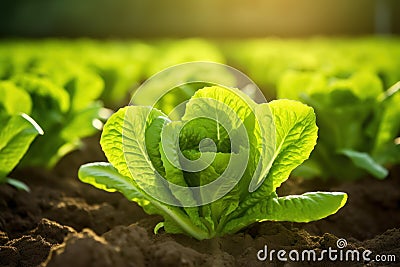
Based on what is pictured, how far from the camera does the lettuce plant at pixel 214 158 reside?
2773mm

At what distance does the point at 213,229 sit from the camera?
2.89 m

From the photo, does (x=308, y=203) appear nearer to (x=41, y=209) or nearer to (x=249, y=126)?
(x=249, y=126)

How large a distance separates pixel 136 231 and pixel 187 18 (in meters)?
36.4

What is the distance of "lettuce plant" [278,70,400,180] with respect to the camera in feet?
14.3

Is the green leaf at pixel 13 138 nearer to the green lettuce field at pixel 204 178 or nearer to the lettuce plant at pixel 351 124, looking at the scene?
the green lettuce field at pixel 204 178

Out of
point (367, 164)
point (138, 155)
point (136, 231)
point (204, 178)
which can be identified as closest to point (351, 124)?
point (367, 164)

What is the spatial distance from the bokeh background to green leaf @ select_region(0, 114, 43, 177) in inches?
1261

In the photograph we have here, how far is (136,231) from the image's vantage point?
252cm

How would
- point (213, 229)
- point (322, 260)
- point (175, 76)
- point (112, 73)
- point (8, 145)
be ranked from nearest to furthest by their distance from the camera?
1. point (322, 260)
2. point (213, 229)
3. point (8, 145)
4. point (175, 76)
5. point (112, 73)

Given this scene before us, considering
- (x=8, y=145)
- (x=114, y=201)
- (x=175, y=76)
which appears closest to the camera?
(x=8, y=145)

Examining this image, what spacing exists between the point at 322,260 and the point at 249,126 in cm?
59

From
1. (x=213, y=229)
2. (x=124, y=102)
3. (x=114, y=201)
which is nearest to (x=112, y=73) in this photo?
(x=124, y=102)

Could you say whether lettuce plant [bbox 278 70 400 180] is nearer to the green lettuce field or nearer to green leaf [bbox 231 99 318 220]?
the green lettuce field

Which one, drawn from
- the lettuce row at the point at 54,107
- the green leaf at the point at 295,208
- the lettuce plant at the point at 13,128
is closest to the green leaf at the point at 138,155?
the green leaf at the point at 295,208
